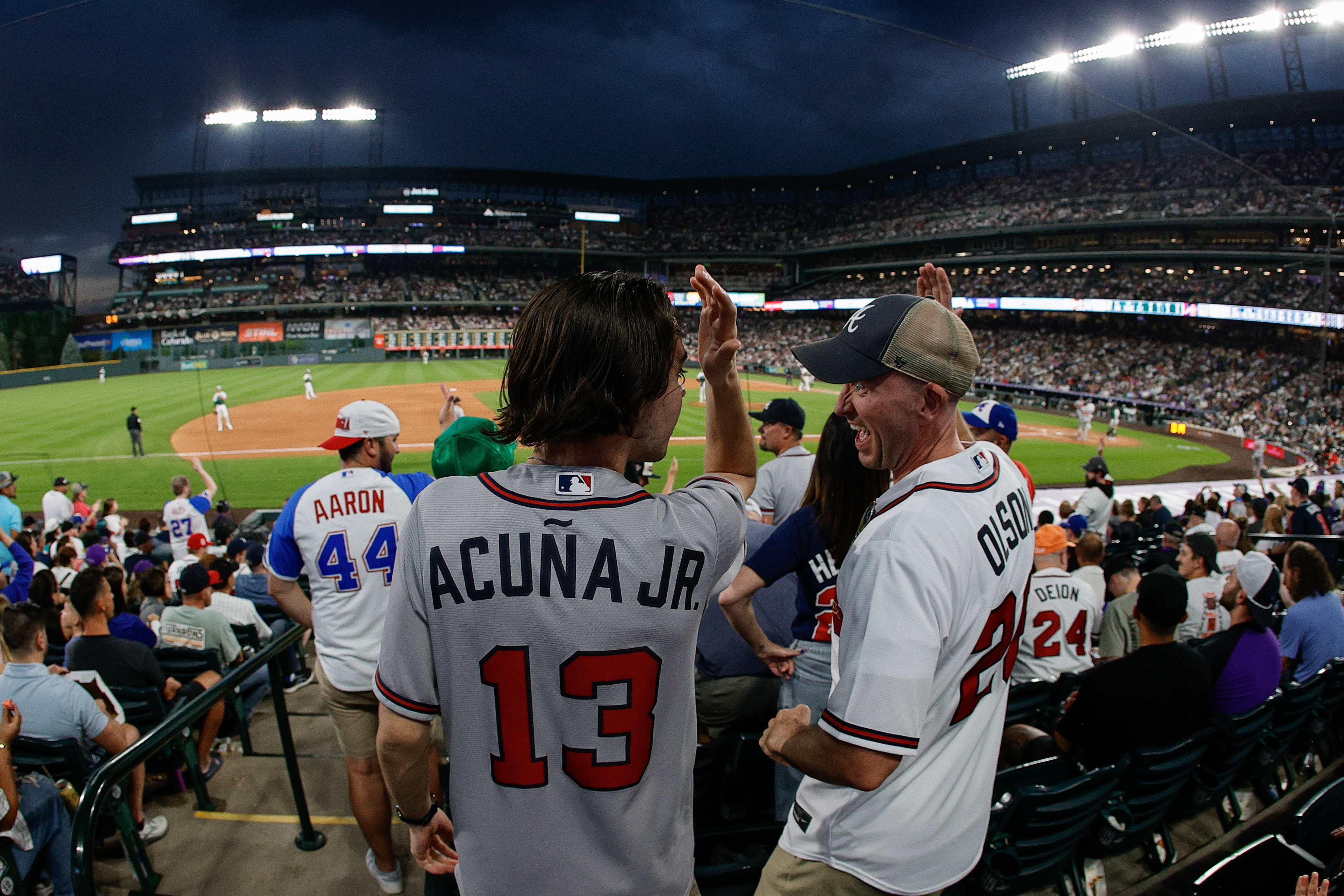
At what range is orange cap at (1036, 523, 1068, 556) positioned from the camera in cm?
521

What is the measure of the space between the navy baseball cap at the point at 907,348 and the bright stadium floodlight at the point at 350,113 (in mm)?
69787

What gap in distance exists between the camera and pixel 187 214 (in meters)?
68.1

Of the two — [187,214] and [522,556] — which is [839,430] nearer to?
[522,556]

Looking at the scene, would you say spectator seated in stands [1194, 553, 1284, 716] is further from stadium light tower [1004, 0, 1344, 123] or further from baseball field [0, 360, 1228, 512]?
stadium light tower [1004, 0, 1344, 123]

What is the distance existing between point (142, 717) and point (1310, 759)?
8.02m

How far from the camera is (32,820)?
10.3 ft

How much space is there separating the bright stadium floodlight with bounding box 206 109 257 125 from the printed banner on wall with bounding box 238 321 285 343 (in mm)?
16813

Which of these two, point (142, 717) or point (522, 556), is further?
point (142, 717)

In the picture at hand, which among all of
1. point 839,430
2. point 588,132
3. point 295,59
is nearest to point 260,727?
point 839,430

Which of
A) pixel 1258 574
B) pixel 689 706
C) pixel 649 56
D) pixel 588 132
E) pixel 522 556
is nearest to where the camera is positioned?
pixel 522 556

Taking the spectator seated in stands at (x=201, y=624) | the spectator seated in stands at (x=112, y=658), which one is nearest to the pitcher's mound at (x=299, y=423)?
the spectator seated in stands at (x=201, y=624)

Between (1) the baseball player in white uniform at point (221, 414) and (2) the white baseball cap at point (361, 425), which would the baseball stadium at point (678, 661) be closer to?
(2) the white baseball cap at point (361, 425)

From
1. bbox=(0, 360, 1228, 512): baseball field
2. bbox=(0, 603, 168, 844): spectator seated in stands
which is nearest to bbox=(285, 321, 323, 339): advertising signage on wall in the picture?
bbox=(0, 360, 1228, 512): baseball field

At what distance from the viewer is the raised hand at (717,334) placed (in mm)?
1878
